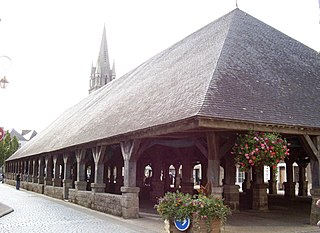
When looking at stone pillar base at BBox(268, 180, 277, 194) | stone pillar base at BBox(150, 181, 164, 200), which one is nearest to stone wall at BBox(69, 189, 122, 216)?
stone pillar base at BBox(150, 181, 164, 200)

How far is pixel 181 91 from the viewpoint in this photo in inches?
418

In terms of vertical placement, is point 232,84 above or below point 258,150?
above

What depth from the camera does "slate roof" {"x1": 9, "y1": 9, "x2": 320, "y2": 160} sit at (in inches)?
362

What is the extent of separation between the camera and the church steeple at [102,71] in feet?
243

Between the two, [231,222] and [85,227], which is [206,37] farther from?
[85,227]

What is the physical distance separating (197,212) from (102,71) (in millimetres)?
68987

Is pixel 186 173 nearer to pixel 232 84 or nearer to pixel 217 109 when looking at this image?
pixel 232 84

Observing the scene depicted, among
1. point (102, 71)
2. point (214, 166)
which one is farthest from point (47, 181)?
point (102, 71)

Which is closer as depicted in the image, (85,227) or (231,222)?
(85,227)

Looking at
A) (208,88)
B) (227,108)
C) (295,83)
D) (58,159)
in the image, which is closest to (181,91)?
(208,88)

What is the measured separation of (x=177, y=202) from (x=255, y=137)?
2.36m

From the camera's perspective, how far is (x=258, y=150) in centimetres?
838

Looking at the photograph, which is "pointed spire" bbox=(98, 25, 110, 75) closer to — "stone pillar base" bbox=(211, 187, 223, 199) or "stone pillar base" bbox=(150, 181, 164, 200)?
"stone pillar base" bbox=(150, 181, 164, 200)

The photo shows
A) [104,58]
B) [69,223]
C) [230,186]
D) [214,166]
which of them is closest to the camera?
[214,166]
